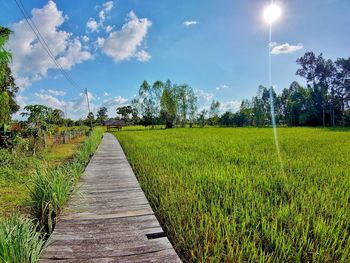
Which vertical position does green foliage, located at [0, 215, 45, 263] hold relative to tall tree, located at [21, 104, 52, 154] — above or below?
below

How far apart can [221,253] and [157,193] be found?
237cm

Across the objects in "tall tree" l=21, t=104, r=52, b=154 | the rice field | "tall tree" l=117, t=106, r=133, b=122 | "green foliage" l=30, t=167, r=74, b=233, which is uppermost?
"tall tree" l=117, t=106, r=133, b=122

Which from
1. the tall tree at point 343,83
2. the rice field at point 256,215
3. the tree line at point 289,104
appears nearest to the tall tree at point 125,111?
the tree line at point 289,104

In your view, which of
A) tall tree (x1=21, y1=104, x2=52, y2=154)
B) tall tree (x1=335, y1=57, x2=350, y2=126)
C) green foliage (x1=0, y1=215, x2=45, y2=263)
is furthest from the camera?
tall tree (x1=335, y1=57, x2=350, y2=126)

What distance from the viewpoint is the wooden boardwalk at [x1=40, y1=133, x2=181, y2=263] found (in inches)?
87.2

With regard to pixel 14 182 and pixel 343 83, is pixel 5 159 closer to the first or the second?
pixel 14 182

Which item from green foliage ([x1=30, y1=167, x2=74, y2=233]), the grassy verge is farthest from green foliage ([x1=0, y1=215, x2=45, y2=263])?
the grassy verge

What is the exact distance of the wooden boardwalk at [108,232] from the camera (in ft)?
7.27

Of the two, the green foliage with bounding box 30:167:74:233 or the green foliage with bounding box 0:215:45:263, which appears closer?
the green foliage with bounding box 0:215:45:263

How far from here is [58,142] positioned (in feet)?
51.9

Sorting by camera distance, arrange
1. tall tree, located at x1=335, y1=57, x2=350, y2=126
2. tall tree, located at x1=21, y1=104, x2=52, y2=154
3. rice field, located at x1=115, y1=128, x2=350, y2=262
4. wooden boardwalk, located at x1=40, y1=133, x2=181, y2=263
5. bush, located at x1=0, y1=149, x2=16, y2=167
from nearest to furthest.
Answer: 1. wooden boardwalk, located at x1=40, y1=133, x2=181, y2=263
2. rice field, located at x1=115, y1=128, x2=350, y2=262
3. bush, located at x1=0, y1=149, x2=16, y2=167
4. tall tree, located at x1=21, y1=104, x2=52, y2=154
5. tall tree, located at x1=335, y1=57, x2=350, y2=126

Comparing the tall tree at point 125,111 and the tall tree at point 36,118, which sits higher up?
the tall tree at point 125,111

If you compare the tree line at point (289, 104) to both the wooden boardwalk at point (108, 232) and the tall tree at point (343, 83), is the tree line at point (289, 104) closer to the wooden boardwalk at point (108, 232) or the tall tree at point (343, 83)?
the tall tree at point (343, 83)

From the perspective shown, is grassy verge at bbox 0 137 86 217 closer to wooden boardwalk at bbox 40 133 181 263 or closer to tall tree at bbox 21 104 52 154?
wooden boardwalk at bbox 40 133 181 263
